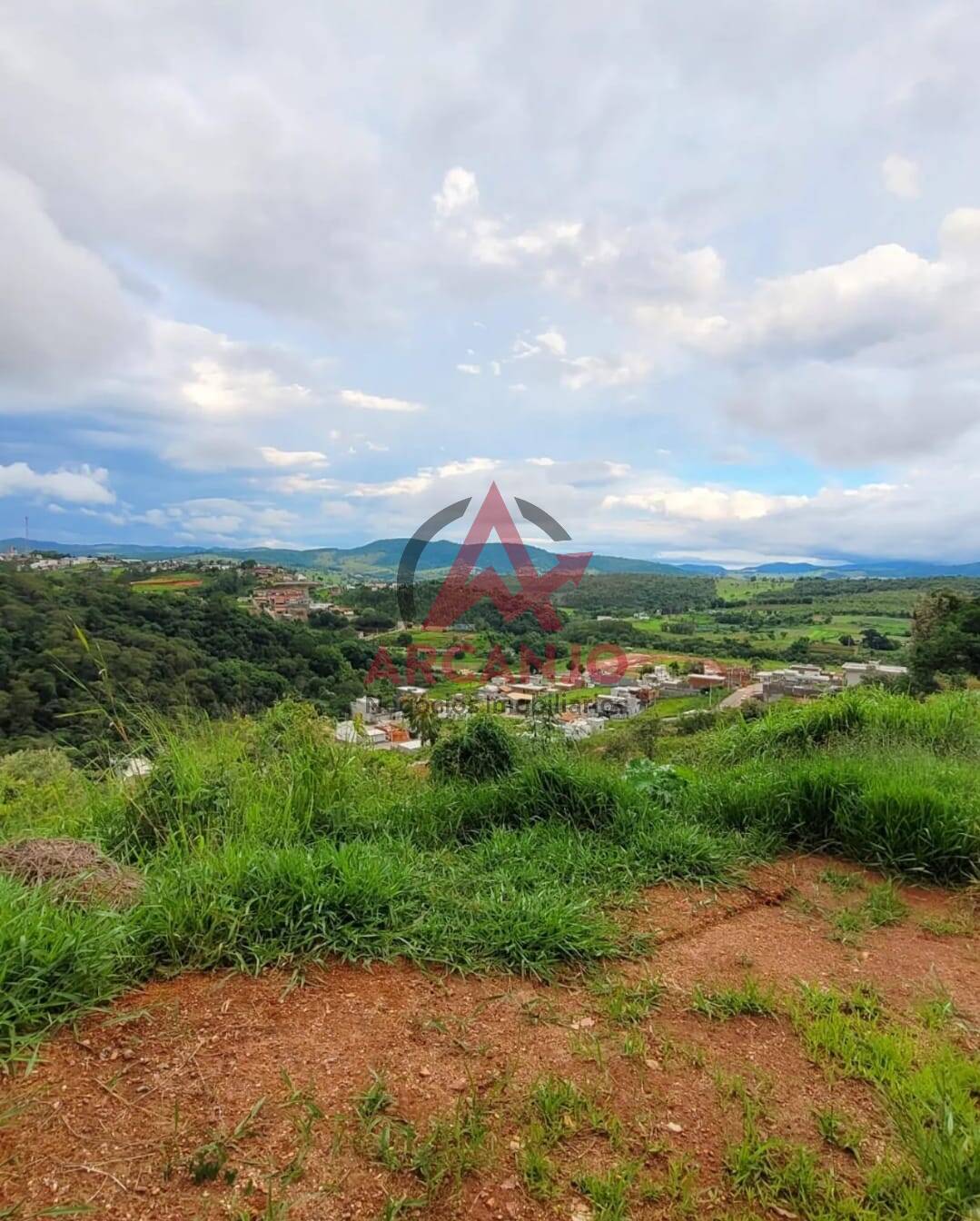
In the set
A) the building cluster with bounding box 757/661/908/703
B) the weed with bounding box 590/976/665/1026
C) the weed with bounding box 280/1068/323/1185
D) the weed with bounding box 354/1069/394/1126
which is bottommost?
the building cluster with bounding box 757/661/908/703

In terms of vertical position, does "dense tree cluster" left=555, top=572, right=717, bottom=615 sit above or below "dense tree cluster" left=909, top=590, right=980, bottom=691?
above

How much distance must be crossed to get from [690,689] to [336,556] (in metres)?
14.7

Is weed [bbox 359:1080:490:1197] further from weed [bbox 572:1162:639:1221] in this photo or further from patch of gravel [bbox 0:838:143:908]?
patch of gravel [bbox 0:838:143:908]

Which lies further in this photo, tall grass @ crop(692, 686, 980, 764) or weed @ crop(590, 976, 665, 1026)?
tall grass @ crop(692, 686, 980, 764)

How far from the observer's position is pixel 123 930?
1.84 metres

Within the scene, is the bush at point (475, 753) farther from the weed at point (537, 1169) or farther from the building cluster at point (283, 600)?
the building cluster at point (283, 600)

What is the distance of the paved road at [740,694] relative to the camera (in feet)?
33.8

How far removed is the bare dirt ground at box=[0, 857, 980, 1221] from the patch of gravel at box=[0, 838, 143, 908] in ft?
1.44

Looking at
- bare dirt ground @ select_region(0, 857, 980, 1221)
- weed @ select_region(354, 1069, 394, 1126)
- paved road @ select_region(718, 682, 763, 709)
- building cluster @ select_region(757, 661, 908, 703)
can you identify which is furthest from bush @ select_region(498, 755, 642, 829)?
paved road @ select_region(718, 682, 763, 709)

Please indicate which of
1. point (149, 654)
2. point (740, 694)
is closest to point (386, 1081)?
point (149, 654)

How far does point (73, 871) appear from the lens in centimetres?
211

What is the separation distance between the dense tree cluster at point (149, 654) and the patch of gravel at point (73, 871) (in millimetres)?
826

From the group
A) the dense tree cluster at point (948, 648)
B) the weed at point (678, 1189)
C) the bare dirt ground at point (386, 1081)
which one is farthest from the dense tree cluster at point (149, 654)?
the dense tree cluster at point (948, 648)

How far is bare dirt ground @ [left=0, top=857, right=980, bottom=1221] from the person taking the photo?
3.92 ft
